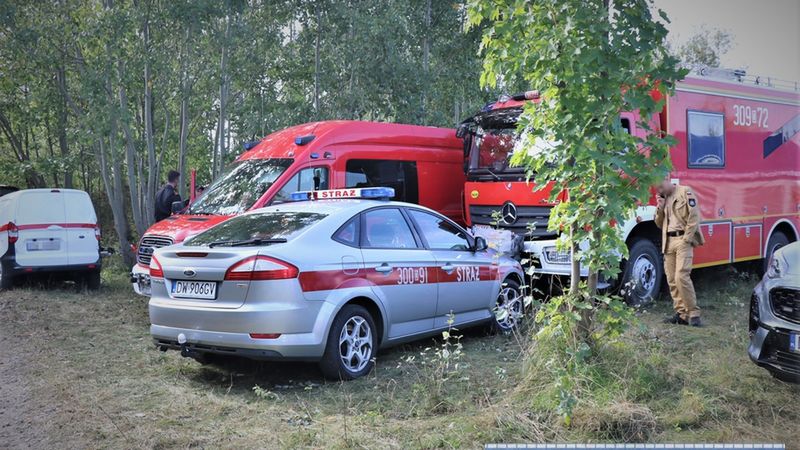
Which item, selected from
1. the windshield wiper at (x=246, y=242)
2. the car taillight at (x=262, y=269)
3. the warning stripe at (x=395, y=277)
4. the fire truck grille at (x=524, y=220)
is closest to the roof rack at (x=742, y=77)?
the fire truck grille at (x=524, y=220)

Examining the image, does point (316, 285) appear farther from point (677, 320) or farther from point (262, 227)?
point (677, 320)

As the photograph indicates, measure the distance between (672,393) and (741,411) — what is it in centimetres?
47

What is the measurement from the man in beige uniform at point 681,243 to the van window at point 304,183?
4.48 metres

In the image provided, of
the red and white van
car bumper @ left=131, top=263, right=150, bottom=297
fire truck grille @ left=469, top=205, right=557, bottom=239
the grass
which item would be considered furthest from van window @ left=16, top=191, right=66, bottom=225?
fire truck grille @ left=469, top=205, right=557, bottom=239

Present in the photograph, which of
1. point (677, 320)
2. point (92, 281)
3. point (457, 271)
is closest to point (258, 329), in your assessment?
point (457, 271)

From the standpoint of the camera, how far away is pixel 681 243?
820 centimetres

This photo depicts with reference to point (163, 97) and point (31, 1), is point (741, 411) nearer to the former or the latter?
point (163, 97)

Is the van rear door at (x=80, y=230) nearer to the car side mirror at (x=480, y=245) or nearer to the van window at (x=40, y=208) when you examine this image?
the van window at (x=40, y=208)

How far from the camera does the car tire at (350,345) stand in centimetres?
564

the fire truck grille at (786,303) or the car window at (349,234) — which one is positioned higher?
the car window at (349,234)

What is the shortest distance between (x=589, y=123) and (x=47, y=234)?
9.69 m

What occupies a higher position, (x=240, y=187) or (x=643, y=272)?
(x=240, y=187)

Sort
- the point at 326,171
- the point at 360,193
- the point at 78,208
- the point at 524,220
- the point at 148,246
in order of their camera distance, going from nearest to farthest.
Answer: the point at 360,193, the point at 148,246, the point at 524,220, the point at 326,171, the point at 78,208

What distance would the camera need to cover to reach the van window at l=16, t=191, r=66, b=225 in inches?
436
